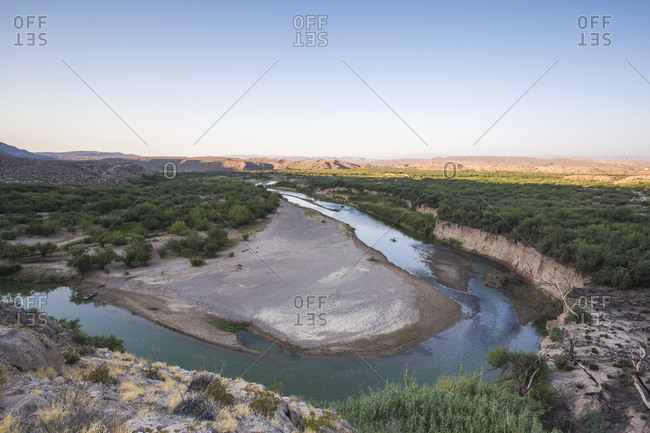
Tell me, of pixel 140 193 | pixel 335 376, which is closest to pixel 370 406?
pixel 335 376

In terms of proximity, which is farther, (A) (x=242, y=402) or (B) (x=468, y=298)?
(B) (x=468, y=298)

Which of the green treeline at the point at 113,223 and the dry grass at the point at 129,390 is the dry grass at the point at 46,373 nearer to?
the dry grass at the point at 129,390

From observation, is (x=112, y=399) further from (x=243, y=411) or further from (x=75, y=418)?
(x=243, y=411)

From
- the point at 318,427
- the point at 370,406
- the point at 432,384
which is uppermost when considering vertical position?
the point at 318,427

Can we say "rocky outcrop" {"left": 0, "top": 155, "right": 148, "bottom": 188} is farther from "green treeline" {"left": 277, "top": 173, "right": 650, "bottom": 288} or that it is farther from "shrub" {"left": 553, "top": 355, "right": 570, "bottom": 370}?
"shrub" {"left": 553, "top": 355, "right": 570, "bottom": 370}

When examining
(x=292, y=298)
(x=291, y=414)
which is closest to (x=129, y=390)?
(x=291, y=414)

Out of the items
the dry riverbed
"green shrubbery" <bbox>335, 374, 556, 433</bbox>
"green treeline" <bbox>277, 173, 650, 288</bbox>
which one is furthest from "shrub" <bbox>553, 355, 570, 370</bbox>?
"green treeline" <bbox>277, 173, 650, 288</bbox>

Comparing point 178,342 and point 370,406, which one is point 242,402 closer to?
point 370,406
